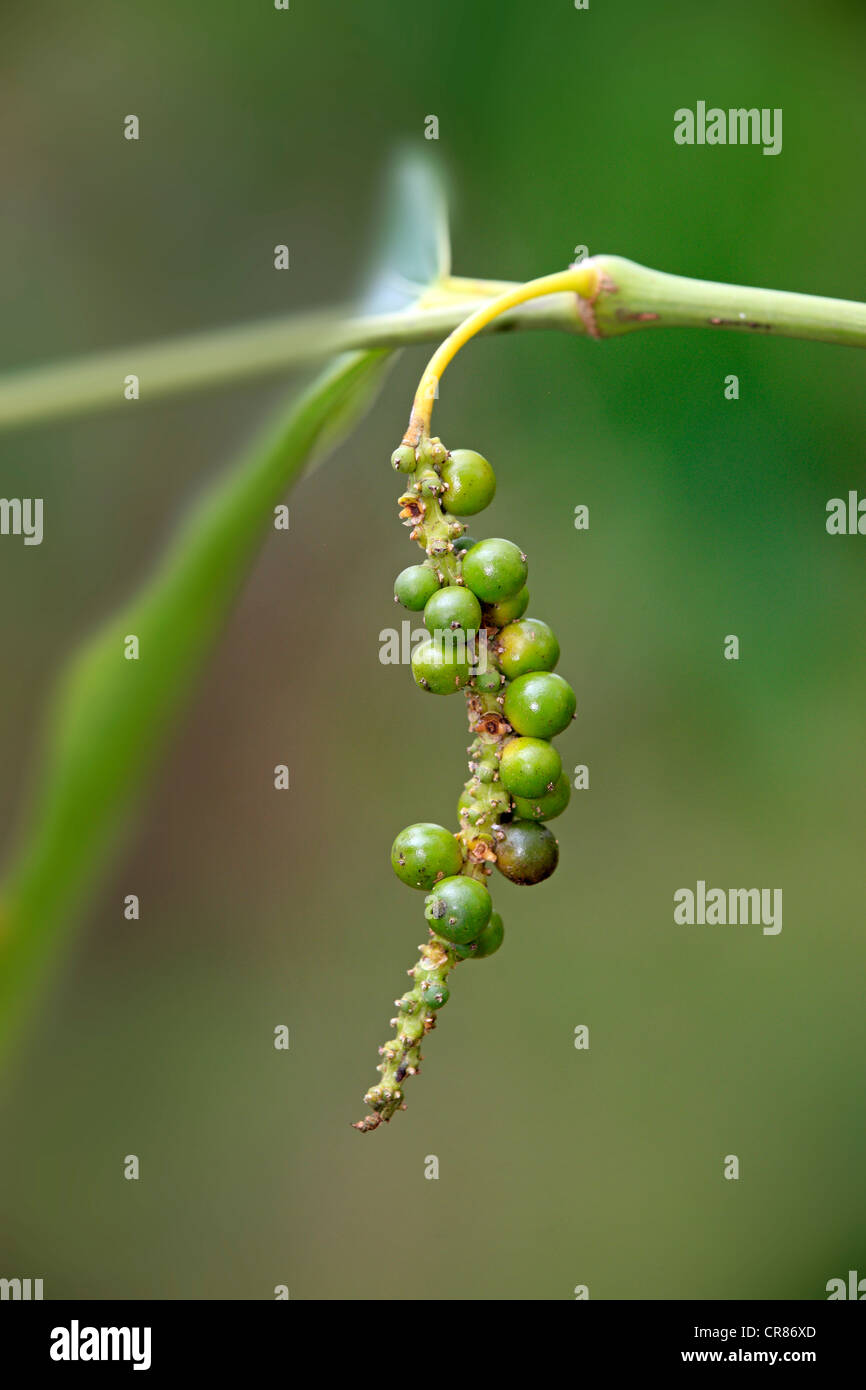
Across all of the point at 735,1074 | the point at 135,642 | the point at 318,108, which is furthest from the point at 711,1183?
the point at 318,108

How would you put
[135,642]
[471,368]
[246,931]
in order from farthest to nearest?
[246,931], [471,368], [135,642]

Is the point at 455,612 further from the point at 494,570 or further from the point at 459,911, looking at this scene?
the point at 459,911

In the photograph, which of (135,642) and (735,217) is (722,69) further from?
(135,642)

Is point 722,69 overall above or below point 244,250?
above

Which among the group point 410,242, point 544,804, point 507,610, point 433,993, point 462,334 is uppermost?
point 410,242

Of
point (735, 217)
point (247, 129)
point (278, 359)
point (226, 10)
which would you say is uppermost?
point (226, 10)

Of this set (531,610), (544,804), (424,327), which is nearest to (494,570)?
(544,804)
